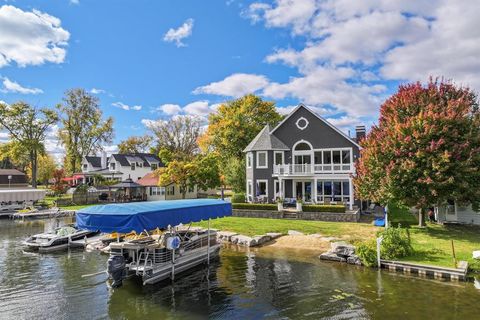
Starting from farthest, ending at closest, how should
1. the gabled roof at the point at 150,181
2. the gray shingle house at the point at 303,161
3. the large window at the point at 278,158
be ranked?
1. the gabled roof at the point at 150,181
2. the large window at the point at 278,158
3. the gray shingle house at the point at 303,161

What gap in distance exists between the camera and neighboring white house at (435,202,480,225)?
2516 centimetres

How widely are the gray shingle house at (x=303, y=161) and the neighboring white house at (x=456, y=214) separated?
7.92 meters

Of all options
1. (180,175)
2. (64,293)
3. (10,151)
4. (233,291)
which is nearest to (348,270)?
(233,291)

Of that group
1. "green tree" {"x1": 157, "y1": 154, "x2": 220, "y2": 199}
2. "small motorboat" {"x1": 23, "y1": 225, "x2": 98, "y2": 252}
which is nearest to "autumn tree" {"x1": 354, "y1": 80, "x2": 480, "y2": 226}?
"small motorboat" {"x1": 23, "y1": 225, "x2": 98, "y2": 252}

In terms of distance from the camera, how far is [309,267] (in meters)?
16.5

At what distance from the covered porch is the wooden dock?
16.4 meters

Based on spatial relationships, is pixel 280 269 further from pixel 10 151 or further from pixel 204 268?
pixel 10 151

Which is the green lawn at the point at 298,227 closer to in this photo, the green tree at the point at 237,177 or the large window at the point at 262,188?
the large window at the point at 262,188

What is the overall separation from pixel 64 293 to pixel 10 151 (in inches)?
2094

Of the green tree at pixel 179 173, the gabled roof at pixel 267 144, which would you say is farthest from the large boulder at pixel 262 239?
the green tree at pixel 179 173

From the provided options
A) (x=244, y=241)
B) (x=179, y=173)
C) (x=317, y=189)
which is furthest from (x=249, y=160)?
(x=244, y=241)

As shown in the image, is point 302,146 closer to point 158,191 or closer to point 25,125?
point 158,191

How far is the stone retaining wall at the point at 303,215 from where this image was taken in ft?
91.6

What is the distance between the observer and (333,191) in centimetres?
3344
